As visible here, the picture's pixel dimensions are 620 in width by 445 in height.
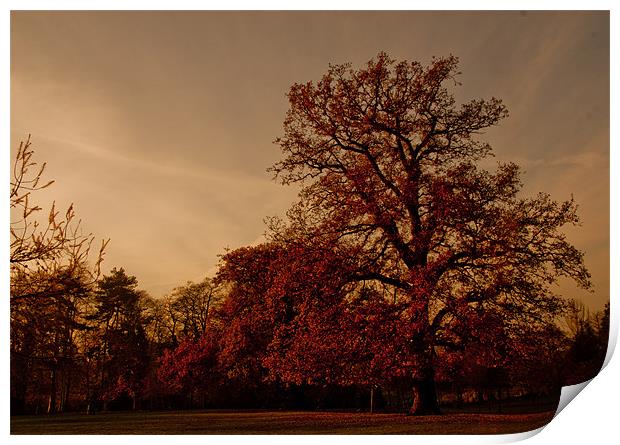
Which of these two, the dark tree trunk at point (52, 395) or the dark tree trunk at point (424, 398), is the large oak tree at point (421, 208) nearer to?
the dark tree trunk at point (424, 398)

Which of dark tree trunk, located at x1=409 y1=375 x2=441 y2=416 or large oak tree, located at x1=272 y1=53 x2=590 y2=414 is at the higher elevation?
large oak tree, located at x1=272 y1=53 x2=590 y2=414

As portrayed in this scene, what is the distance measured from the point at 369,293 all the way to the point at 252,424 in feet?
9.29

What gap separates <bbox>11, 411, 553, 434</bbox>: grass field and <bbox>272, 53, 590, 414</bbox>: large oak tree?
2.62ft

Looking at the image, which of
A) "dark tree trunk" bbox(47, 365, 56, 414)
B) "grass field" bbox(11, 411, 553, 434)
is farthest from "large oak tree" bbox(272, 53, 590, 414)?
"dark tree trunk" bbox(47, 365, 56, 414)

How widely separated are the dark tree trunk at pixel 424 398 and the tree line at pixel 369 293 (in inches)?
0.9

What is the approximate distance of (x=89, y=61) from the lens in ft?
35.5

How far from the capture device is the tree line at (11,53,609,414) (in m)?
10.7

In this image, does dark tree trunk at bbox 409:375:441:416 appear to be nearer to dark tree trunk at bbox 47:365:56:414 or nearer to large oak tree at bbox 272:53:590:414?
large oak tree at bbox 272:53:590:414

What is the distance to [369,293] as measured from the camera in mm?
11117

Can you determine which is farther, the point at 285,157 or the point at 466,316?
the point at 285,157

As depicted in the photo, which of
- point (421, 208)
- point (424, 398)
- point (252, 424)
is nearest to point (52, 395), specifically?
point (252, 424)
